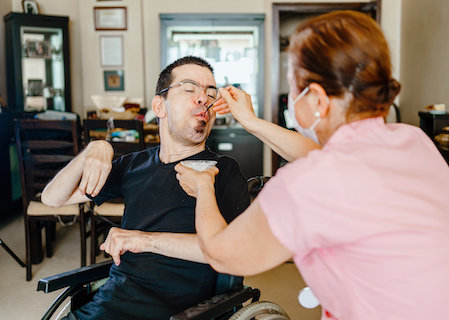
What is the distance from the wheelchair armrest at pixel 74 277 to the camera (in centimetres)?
127

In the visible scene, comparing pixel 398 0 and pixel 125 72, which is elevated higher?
pixel 398 0

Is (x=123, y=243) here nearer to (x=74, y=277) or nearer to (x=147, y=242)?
(x=147, y=242)

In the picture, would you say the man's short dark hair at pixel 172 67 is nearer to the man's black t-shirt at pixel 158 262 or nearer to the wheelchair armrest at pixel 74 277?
the man's black t-shirt at pixel 158 262

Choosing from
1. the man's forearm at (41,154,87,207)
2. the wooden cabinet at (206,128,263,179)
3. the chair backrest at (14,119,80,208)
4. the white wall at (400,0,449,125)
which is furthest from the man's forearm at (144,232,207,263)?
the wooden cabinet at (206,128,263,179)

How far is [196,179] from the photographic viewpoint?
1052mm

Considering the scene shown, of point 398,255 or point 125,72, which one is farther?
point 125,72

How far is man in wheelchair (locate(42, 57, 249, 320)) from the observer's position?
4.37ft

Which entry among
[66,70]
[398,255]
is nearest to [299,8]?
[66,70]

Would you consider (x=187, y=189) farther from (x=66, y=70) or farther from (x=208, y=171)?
(x=66, y=70)

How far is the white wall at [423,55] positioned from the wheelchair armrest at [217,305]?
3159 millimetres

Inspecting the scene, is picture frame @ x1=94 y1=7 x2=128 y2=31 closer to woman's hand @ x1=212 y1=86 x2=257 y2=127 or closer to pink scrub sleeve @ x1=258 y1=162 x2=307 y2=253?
woman's hand @ x1=212 y1=86 x2=257 y2=127

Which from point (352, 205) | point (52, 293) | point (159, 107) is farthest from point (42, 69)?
point (352, 205)

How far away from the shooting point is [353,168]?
2.47 ft

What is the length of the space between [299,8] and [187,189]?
4317 mm
